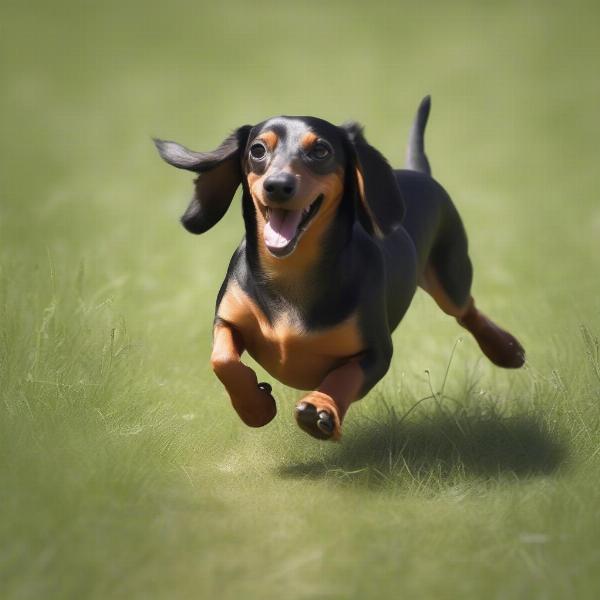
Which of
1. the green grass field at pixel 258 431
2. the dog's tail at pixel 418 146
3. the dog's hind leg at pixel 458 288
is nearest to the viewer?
the green grass field at pixel 258 431

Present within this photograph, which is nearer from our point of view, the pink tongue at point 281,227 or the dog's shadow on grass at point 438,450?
the pink tongue at point 281,227

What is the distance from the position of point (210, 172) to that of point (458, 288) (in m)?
1.53

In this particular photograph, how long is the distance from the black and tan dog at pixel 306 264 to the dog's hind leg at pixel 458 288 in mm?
931

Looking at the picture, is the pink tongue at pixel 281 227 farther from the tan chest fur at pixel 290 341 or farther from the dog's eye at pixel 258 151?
the tan chest fur at pixel 290 341

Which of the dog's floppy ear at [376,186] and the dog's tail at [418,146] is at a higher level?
the dog's floppy ear at [376,186]

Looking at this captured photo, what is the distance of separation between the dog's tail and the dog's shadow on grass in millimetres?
1269

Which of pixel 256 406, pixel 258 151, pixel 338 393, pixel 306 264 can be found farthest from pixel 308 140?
pixel 256 406

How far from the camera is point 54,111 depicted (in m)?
12.4

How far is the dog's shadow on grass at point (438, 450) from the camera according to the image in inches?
177

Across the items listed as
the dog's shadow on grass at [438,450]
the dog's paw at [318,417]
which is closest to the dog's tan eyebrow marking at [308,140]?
the dog's paw at [318,417]

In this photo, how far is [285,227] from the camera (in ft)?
13.1

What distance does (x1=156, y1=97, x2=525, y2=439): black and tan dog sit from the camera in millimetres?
4031

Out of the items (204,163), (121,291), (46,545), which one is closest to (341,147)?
(204,163)

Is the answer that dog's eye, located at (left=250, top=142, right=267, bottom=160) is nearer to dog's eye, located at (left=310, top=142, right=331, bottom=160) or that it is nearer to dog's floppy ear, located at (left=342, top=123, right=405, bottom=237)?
dog's eye, located at (left=310, top=142, right=331, bottom=160)
